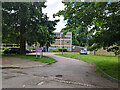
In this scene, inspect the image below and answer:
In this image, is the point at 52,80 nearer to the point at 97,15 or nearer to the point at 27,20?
the point at 97,15

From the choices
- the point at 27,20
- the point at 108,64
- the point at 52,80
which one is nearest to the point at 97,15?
the point at 52,80

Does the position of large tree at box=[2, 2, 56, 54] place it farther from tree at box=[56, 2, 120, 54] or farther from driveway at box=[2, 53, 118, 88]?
driveway at box=[2, 53, 118, 88]

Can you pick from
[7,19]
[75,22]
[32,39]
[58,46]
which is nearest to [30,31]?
[32,39]

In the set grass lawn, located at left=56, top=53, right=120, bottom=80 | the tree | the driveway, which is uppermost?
the tree

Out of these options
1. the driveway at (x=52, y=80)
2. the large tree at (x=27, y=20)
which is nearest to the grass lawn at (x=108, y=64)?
the driveway at (x=52, y=80)

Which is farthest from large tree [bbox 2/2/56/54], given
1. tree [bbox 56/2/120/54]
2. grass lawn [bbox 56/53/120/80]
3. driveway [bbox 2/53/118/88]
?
driveway [bbox 2/53/118/88]

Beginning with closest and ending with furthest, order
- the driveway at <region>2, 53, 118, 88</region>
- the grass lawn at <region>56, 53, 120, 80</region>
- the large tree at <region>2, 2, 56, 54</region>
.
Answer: the driveway at <region>2, 53, 118, 88</region> < the grass lawn at <region>56, 53, 120, 80</region> < the large tree at <region>2, 2, 56, 54</region>

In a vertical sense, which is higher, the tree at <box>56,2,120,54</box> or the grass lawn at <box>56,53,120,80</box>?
the tree at <box>56,2,120,54</box>

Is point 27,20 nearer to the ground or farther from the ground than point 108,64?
farther from the ground

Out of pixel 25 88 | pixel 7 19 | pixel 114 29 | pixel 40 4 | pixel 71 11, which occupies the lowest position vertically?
pixel 25 88

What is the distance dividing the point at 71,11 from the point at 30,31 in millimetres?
11920

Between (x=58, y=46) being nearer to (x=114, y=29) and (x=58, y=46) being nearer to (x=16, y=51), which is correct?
(x=16, y=51)

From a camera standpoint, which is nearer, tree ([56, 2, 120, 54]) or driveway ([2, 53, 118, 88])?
driveway ([2, 53, 118, 88])

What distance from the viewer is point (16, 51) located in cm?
2808
